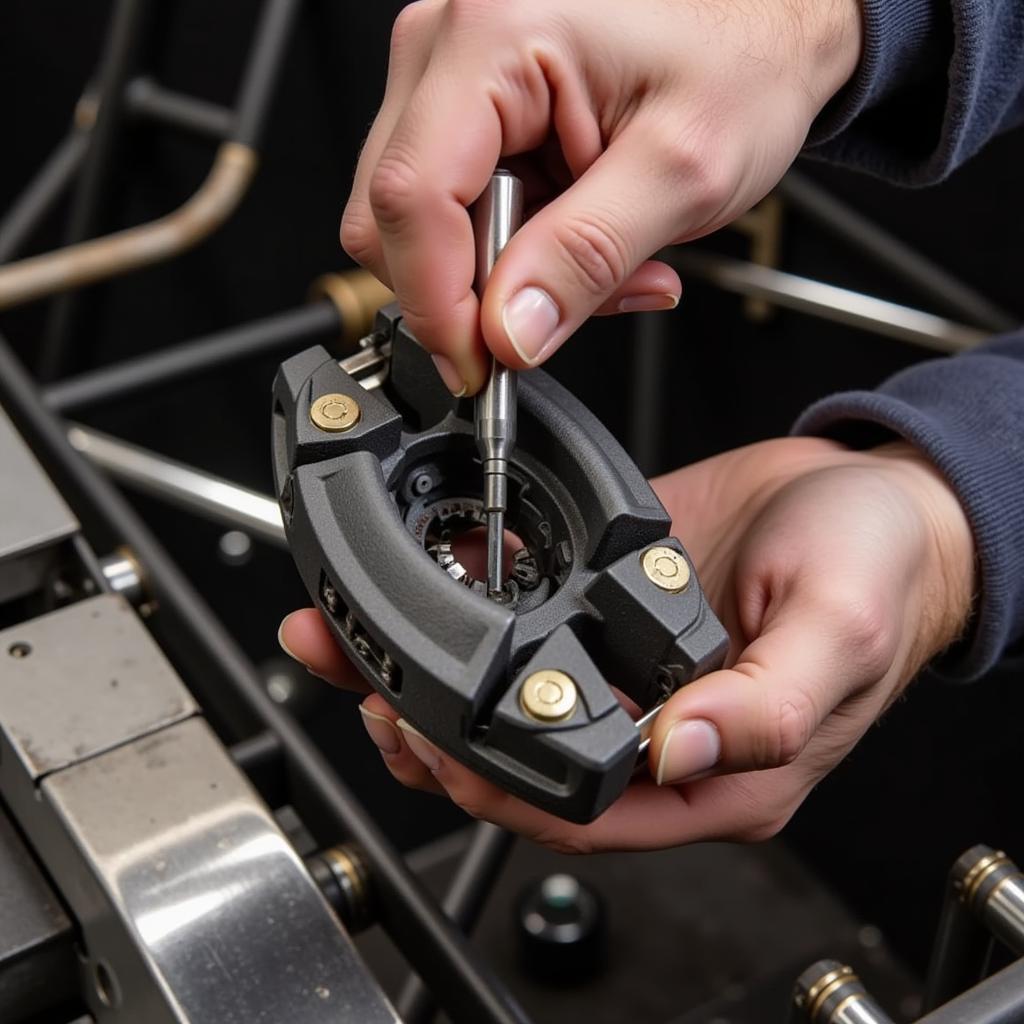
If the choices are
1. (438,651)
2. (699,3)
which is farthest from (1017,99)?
(438,651)

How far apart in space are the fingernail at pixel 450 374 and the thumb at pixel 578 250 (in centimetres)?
2

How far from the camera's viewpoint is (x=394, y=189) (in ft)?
1.56

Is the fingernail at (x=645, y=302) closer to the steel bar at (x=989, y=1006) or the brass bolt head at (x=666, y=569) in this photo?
the brass bolt head at (x=666, y=569)

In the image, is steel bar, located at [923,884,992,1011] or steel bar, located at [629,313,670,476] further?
steel bar, located at [629,313,670,476]

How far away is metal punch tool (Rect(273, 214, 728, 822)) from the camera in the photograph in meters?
0.41

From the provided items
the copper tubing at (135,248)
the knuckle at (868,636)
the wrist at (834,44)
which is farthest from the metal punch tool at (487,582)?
the copper tubing at (135,248)

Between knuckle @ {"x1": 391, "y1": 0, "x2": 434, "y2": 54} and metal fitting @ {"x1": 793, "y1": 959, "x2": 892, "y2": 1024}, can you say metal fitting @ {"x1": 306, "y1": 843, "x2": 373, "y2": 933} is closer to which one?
metal fitting @ {"x1": 793, "y1": 959, "x2": 892, "y2": 1024}

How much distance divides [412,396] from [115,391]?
449 mm

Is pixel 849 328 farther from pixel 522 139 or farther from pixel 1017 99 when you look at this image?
pixel 522 139

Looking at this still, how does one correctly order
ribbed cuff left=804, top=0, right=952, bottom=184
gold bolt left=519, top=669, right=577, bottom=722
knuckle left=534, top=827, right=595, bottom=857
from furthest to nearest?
ribbed cuff left=804, top=0, right=952, bottom=184 < knuckle left=534, top=827, right=595, bottom=857 < gold bolt left=519, top=669, right=577, bottom=722

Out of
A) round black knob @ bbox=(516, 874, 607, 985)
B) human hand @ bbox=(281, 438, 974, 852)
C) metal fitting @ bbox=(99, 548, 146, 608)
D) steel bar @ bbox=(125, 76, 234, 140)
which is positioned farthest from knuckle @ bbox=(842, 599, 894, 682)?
steel bar @ bbox=(125, 76, 234, 140)

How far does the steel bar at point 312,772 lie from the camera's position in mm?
508

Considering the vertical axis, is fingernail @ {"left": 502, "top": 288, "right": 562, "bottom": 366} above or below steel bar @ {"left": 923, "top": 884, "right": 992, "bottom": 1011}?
above

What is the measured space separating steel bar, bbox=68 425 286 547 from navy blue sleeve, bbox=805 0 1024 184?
1.83 feet
